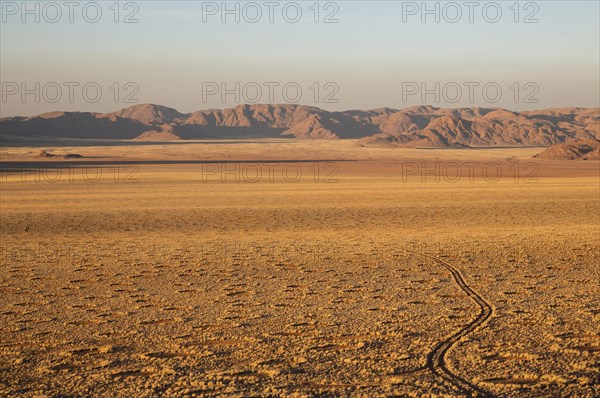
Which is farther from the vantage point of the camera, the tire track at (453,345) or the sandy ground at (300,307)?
the sandy ground at (300,307)

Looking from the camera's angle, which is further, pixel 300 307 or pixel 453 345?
pixel 300 307

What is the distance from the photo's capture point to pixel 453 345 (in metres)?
6.46

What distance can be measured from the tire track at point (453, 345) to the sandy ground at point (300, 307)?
0.07 ft

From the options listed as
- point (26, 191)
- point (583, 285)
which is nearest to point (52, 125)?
point (26, 191)

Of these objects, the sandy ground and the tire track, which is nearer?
the tire track

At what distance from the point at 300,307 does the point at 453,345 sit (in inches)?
82.9

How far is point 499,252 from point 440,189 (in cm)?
1700

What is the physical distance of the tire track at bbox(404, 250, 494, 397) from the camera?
17.6ft

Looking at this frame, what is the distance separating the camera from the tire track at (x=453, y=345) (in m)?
5.36

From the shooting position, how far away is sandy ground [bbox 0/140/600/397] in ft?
18.4

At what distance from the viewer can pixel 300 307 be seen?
8039 mm

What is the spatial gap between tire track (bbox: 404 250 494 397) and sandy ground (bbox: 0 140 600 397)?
22 millimetres

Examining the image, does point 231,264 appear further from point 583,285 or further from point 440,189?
point 440,189

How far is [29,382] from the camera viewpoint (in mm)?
5566
